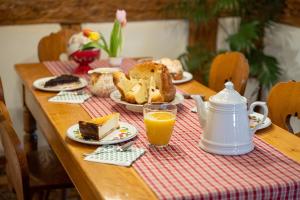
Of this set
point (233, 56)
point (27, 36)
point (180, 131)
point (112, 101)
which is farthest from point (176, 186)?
point (27, 36)

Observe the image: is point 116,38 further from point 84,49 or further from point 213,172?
point 213,172

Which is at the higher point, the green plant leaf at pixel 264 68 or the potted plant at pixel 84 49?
the potted plant at pixel 84 49

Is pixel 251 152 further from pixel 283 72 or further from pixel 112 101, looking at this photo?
pixel 283 72

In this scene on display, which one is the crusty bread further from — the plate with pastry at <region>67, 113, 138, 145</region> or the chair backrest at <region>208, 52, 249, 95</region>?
the chair backrest at <region>208, 52, 249, 95</region>

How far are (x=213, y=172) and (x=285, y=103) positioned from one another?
0.79 m

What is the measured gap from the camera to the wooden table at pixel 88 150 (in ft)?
4.82

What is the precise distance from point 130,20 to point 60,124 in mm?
1969

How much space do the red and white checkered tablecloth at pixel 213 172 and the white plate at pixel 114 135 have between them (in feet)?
0.14


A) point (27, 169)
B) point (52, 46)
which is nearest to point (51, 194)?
point (52, 46)

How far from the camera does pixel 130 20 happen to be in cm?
388

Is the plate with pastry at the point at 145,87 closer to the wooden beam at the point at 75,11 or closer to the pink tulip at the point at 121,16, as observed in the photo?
the pink tulip at the point at 121,16

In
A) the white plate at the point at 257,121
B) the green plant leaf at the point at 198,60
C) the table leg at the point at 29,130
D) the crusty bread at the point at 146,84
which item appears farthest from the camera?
the green plant leaf at the point at 198,60

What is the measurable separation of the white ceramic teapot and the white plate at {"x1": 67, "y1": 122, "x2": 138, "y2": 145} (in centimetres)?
29

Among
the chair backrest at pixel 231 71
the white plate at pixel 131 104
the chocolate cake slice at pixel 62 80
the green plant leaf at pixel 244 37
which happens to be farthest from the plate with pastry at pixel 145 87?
the green plant leaf at pixel 244 37
